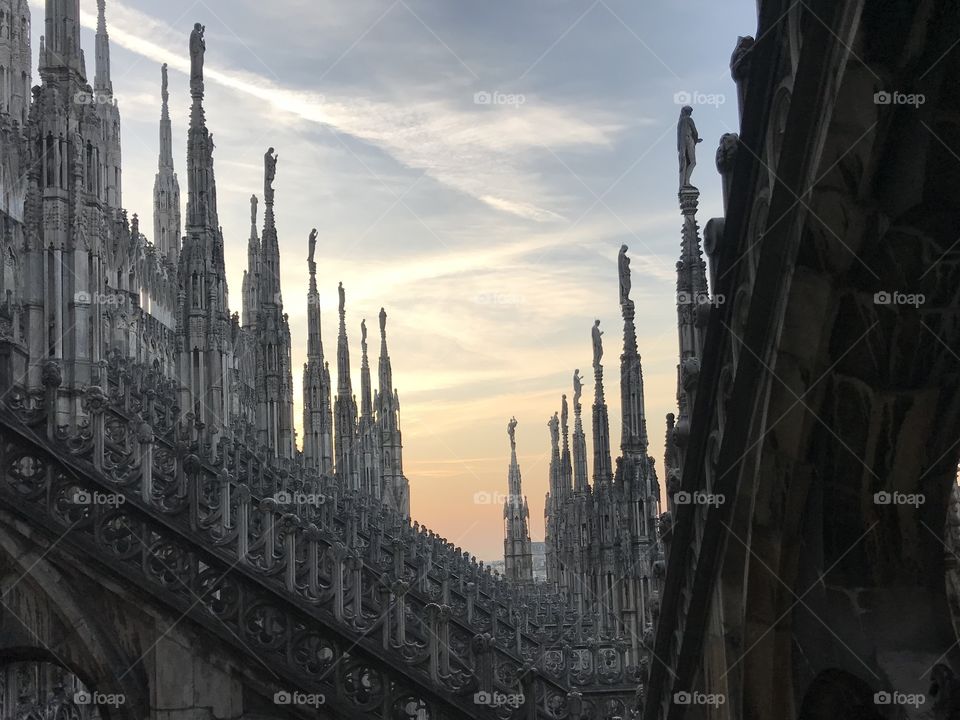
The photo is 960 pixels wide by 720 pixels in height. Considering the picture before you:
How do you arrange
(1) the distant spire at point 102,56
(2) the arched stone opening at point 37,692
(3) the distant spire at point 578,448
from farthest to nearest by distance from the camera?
(1) the distant spire at point 102,56, (3) the distant spire at point 578,448, (2) the arched stone opening at point 37,692

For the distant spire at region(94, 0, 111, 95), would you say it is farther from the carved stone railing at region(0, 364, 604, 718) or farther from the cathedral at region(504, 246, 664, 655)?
the carved stone railing at region(0, 364, 604, 718)

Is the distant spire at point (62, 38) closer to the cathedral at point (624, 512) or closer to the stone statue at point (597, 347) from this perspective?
the cathedral at point (624, 512)

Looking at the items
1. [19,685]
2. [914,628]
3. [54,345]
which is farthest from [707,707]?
[54,345]

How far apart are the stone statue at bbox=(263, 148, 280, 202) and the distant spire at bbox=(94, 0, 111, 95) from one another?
1743 cm

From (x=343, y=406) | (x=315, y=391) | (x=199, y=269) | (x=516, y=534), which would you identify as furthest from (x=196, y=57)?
(x=516, y=534)

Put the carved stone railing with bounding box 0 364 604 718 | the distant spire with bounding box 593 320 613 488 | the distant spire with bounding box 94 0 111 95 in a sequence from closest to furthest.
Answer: the carved stone railing with bounding box 0 364 604 718, the distant spire with bounding box 593 320 613 488, the distant spire with bounding box 94 0 111 95

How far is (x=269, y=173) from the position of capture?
40.7 metres

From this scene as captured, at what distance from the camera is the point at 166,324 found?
62.0 m

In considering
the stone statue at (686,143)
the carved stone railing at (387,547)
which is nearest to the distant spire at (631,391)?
the carved stone railing at (387,547)

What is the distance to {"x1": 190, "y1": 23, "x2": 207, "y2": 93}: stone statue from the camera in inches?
1056

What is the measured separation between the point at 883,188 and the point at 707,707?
358 centimetres

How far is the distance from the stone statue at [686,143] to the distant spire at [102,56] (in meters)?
41.1

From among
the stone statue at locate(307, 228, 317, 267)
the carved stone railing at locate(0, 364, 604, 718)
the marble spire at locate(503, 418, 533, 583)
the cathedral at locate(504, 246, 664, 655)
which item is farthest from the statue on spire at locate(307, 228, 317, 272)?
the carved stone railing at locate(0, 364, 604, 718)

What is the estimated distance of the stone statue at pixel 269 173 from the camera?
40.3 metres
